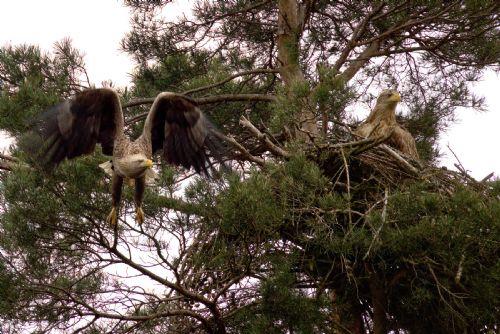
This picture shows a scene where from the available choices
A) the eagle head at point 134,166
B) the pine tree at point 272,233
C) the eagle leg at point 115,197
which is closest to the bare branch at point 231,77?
the pine tree at point 272,233

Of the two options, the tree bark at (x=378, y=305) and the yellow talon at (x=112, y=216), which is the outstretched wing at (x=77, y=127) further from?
the tree bark at (x=378, y=305)

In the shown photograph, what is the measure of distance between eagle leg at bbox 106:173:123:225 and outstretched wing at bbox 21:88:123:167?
0.30 m

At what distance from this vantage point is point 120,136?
5.87m

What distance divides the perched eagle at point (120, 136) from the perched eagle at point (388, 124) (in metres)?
1.64

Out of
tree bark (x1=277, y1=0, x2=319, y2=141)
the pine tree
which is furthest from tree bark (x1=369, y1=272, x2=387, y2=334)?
tree bark (x1=277, y1=0, x2=319, y2=141)

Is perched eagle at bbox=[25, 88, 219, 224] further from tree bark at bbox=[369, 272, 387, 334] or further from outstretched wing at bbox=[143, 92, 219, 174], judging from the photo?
tree bark at bbox=[369, 272, 387, 334]

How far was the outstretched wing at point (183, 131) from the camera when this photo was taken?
595cm

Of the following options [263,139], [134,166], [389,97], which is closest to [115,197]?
[134,166]

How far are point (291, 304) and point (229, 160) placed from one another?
128cm

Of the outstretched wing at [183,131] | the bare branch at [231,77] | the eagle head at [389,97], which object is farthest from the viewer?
the eagle head at [389,97]

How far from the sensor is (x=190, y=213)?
5207 millimetres

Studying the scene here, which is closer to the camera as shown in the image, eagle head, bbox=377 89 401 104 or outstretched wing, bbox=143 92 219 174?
outstretched wing, bbox=143 92 219 174

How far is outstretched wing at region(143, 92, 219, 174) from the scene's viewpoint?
595 centimetres

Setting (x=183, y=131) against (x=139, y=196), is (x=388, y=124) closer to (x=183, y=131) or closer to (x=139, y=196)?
(x=183, y=131)
